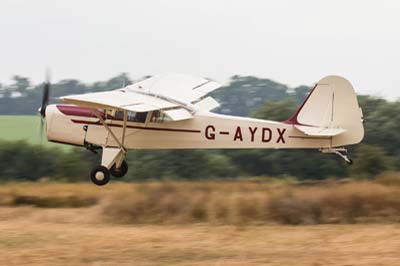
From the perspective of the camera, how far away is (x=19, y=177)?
127 ft

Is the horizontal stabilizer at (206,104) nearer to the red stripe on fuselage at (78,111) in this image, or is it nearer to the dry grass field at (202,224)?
the dry grass field at (202,224)

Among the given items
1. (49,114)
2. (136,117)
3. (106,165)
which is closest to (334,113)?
(136,117)

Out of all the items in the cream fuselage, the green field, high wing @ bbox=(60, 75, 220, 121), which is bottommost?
the green field

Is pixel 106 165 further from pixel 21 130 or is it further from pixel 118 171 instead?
pixel 21 130

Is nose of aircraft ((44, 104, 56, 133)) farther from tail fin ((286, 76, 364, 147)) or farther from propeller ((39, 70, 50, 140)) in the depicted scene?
tail fin ((286, 76, 364, 147))

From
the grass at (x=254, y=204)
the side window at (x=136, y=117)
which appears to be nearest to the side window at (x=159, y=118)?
the side window at (x=136, y=117)

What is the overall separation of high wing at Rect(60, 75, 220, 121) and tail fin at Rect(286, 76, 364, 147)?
10.0ft

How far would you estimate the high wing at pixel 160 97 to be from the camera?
19.9 meters

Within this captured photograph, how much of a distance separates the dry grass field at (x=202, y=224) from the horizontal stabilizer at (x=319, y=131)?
51.7 inches

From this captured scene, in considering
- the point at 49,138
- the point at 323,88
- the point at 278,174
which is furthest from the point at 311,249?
the point at 278,174

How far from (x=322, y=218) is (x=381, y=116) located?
88.6ft

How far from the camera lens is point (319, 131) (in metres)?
21.2

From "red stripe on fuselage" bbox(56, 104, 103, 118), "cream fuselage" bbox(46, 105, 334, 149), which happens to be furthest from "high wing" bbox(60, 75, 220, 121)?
"red stripe on fuselage" bbox(56, 104, 103, 118)

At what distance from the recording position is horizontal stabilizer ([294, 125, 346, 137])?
2098 cm
